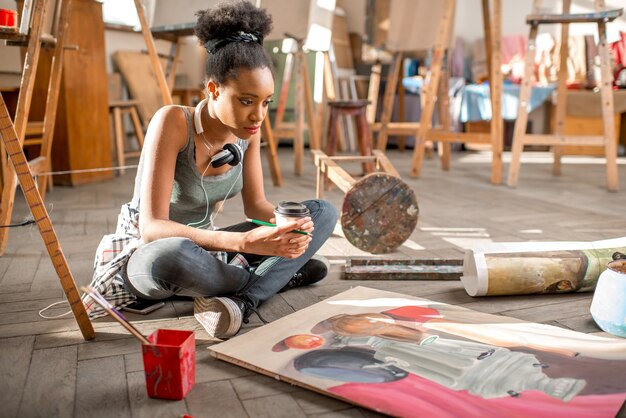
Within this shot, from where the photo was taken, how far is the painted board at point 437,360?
1092mm

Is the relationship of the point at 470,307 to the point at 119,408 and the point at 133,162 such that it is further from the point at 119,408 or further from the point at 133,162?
the point at 133,162

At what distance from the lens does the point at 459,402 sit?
1084mm

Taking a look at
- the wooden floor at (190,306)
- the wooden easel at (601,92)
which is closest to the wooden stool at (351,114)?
the wooden floor at (190,306)

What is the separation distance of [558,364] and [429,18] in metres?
3.73

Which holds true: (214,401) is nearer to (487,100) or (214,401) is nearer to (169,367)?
(169,367)

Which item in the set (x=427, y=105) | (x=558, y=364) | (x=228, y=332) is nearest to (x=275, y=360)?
(x=228, y=332)

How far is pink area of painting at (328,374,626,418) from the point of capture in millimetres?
1054

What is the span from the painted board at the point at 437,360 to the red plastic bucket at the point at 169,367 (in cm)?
15

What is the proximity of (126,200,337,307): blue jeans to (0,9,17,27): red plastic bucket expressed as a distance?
0.86 meters

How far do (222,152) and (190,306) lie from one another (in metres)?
0.44

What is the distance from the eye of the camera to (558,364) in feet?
4.06

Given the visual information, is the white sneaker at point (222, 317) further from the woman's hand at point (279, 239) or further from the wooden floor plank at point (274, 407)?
the wooden floor plank at point (274, 407)

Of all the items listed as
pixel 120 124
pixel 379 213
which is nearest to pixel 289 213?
pixel 379 213

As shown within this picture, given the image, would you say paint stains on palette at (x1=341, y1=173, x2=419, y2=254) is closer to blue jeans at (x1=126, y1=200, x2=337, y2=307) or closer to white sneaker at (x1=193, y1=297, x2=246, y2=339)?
blue jeans at (x1=126, y1=200, x2=337, y2=307)
